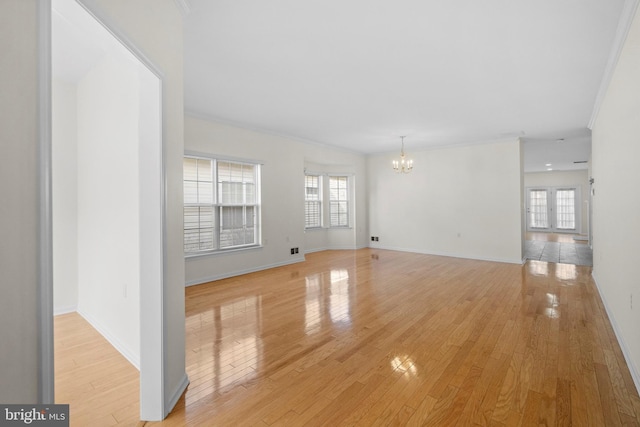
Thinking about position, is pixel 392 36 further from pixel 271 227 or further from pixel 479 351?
pixel 271 227

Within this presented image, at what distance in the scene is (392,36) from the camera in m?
2.58

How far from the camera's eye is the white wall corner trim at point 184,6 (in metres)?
2.04

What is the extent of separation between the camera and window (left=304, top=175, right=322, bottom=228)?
314 inches

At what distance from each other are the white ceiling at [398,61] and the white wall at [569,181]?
8.56 meters

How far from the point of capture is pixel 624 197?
266 cm

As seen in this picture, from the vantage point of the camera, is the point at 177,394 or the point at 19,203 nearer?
the point at 19,203

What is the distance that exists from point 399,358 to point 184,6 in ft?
10.5

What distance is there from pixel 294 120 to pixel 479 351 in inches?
170

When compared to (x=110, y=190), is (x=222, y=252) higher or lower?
lower

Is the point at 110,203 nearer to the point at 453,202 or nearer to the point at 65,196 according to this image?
the point at 65,196

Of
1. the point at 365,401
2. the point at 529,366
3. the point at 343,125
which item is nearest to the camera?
the point at 365,401

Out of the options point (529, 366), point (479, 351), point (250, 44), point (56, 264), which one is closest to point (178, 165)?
point (250, 44)

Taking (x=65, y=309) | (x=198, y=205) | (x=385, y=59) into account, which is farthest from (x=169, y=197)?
(x=198, y=205)

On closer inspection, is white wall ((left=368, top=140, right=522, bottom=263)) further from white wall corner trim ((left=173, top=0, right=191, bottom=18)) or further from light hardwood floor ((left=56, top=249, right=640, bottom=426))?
white wall corner trim ((left=173, top=0, right=191, bottom=18))
